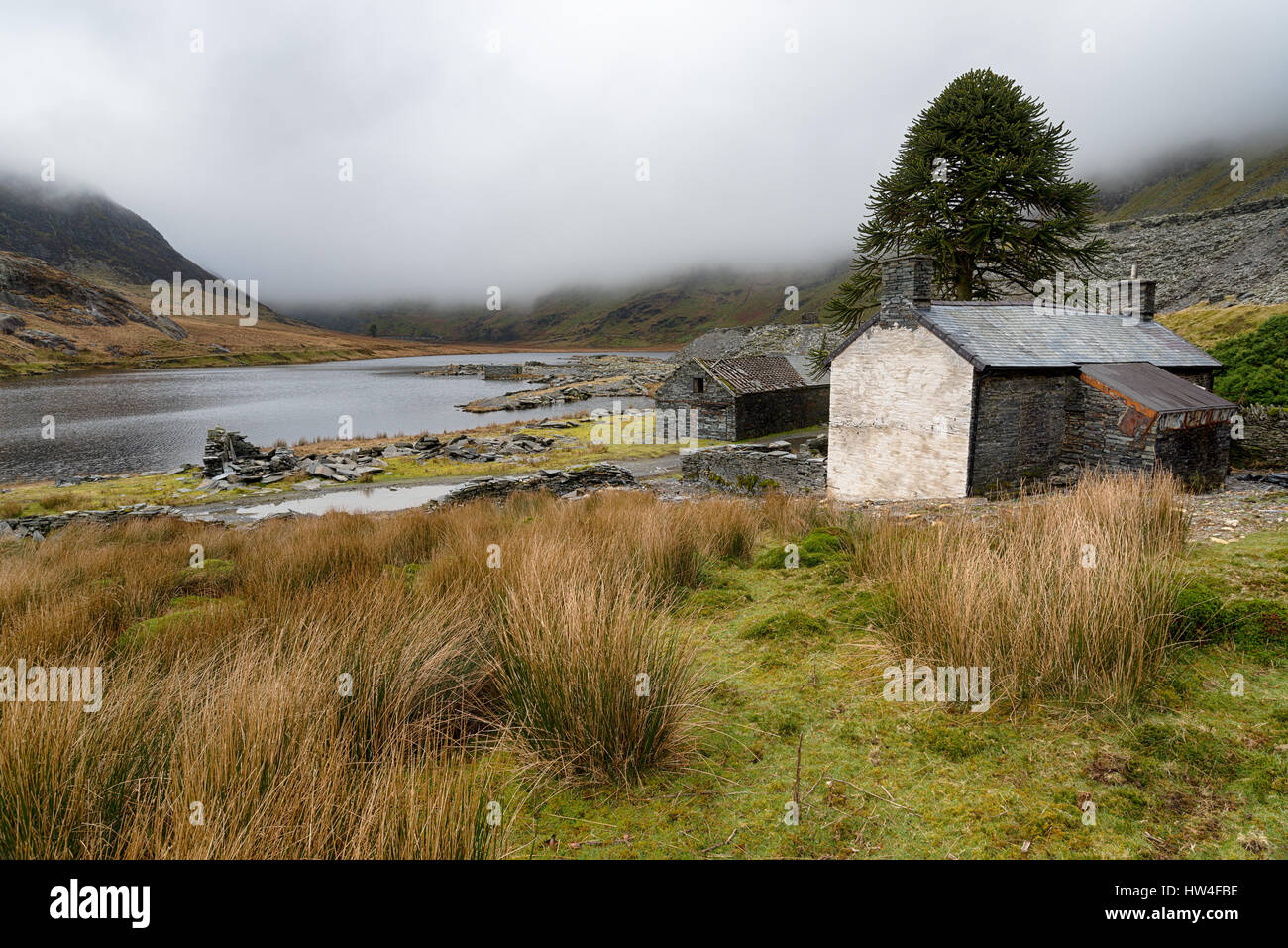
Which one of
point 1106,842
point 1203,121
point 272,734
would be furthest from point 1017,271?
point 1203,121

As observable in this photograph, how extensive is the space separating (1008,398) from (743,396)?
63.9ft

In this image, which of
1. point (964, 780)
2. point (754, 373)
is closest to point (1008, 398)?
point (964, 780)

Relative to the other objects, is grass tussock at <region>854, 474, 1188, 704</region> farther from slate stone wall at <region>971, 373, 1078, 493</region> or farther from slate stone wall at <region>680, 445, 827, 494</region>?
slate stone wall at <region>680, 445, 827, 494</region>

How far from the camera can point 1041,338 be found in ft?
54.1

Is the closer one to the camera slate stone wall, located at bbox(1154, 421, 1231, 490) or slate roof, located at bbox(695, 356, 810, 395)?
slate stone wall, located at bbox(1154, 421, 1231, 490)

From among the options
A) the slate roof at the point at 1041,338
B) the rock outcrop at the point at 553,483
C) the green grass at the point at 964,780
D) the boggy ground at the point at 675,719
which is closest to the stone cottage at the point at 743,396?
the rock outcrop at the point at 553,483

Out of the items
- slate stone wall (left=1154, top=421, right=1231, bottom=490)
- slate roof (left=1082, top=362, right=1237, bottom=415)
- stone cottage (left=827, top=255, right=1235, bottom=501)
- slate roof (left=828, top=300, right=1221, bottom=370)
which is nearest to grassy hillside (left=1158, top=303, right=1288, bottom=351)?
slate roof (left=828, top=300, right=1221, bottom=370)

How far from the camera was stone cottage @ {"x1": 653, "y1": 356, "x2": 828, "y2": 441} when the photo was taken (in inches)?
1355

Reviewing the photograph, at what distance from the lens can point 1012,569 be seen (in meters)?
4.15

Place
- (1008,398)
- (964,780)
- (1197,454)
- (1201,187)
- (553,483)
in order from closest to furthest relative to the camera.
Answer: (964,780), (1197,454), (1008,398), (553,483), (1201,187)

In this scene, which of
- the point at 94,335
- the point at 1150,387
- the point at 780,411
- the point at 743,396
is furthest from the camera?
the point at 94,335

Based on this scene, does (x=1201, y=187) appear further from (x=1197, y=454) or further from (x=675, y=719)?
(x=675, y=719)

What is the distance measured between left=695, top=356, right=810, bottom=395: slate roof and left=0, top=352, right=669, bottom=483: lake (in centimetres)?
2315

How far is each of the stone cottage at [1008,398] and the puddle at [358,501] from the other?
14.3m
